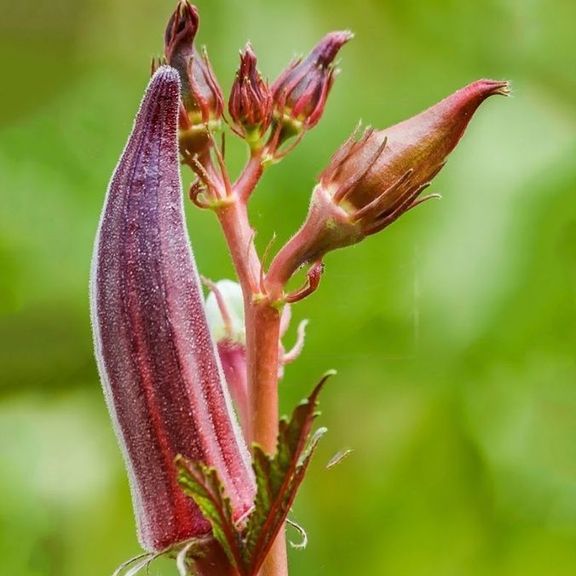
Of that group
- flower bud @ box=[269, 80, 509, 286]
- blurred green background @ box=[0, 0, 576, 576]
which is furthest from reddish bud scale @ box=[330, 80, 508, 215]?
blurred green background @ box=[0, 0, 576, 576]

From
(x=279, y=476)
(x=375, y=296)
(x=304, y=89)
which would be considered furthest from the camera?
(x=375, y=296)

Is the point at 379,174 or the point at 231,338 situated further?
the point at 231,338

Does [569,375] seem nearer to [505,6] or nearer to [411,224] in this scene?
[411,224]

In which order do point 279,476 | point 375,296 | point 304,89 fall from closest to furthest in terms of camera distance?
point 279,476 < point 304,89 < point 375,296

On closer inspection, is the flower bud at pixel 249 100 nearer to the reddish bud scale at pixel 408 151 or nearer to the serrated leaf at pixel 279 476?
the reddish bud scale at pixel 408 151

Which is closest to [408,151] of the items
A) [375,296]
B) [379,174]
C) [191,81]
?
[379,174]

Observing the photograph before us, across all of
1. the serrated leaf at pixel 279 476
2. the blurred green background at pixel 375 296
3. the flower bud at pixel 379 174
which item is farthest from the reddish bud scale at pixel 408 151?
the blurred green background at pixel 375 296

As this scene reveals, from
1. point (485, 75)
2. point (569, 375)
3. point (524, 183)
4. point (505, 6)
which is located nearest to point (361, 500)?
point (569, 375)

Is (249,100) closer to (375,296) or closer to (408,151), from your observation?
(408,151)
